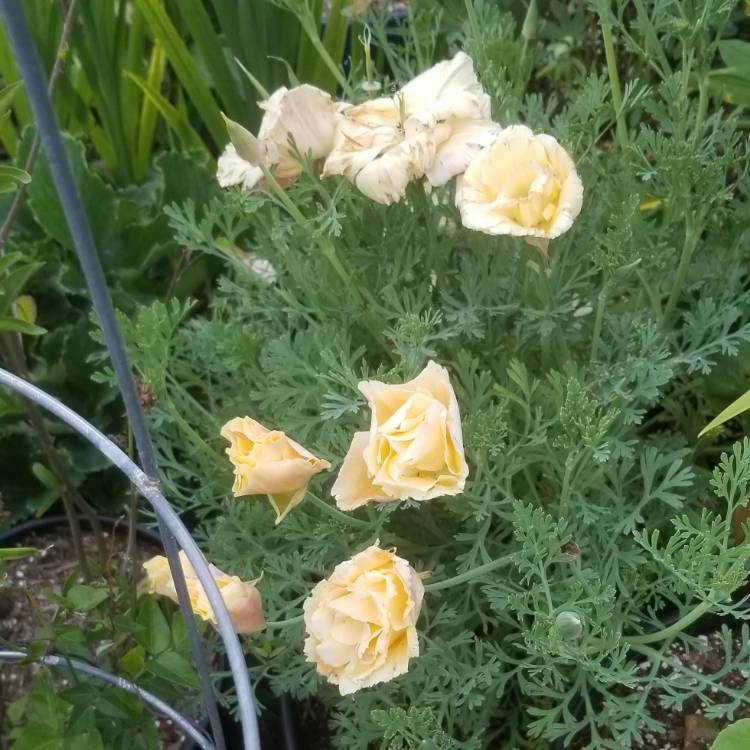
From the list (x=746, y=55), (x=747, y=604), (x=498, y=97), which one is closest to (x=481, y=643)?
(x=747, y=604)

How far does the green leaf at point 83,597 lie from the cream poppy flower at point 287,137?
31cm

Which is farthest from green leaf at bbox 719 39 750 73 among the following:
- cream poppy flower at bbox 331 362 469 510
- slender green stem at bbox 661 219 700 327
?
cream poppy flower at bbox 331 362 469 510

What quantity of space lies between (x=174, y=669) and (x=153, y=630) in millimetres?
42

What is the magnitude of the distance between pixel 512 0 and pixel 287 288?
22.6 inches

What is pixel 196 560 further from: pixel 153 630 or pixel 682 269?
pixel 682 269

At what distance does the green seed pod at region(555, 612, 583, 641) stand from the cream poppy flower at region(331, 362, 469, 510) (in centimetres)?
10

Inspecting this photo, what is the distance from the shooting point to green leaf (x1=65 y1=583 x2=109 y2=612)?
0.60 meters

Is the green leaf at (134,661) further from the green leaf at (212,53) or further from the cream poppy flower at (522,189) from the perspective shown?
the green leaf at (212,53)

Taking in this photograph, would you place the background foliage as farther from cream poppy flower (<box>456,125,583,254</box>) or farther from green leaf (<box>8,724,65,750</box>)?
green leaf (<box>8,724,65,750</box>)

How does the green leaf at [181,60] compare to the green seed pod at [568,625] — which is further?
the green leaf at [181,60]

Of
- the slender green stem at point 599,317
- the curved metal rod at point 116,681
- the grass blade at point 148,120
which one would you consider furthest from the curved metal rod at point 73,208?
the grass blade at point 148,120

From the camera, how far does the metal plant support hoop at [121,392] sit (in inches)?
11.5

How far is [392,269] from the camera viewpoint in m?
0.69

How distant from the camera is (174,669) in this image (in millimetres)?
601
